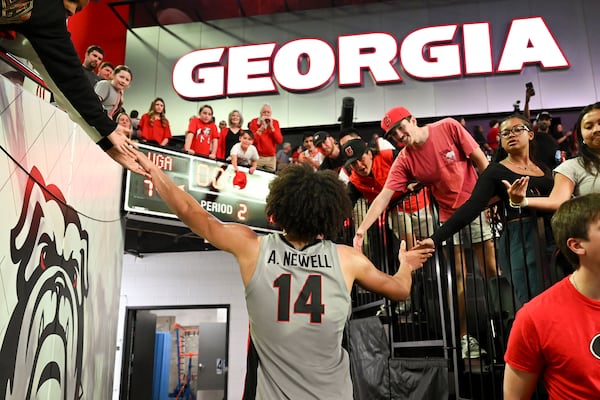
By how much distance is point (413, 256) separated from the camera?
2.66 metres

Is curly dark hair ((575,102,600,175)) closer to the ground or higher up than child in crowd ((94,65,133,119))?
closer to the ground

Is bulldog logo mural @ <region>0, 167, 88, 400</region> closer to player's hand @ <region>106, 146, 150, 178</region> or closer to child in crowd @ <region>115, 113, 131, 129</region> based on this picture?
player's hand @ <region>106, 146, 150, 178</region>

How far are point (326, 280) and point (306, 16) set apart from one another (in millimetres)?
12345

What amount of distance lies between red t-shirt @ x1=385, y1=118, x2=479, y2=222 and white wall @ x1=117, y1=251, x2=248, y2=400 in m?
7.82

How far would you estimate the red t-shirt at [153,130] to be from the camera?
29.0ft

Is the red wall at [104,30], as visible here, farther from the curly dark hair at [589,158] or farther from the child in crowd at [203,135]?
the curly dark hair at [589,158]

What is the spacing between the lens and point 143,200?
21.2 ft

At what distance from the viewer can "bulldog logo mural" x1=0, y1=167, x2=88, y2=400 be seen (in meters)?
3.25

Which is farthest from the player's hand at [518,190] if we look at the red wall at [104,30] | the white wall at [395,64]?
the red wall at [104,30]

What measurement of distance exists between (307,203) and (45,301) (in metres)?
2.45

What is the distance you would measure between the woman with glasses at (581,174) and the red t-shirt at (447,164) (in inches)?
40.5

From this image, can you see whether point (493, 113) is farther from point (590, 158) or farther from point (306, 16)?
point (590, 158)

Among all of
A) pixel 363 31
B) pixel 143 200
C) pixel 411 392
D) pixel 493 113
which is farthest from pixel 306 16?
pixel 411 392

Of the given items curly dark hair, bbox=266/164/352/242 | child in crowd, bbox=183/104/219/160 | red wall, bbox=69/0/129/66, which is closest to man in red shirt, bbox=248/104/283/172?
child in crowd, bbox=183/104/219/160
